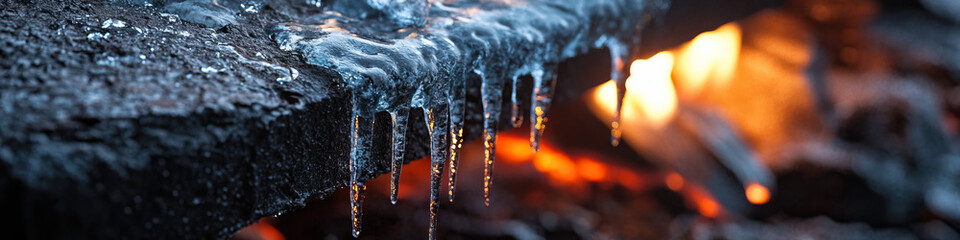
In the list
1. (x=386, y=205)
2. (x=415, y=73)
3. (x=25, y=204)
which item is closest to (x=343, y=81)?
(x=415, y=73)

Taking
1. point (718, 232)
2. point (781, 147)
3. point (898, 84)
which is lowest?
point (718, 232)

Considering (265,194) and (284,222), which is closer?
(265,194)

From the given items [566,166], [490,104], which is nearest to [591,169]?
[566,166]

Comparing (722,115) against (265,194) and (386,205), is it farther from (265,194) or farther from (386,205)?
(265,194)

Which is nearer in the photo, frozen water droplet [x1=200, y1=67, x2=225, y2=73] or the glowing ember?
frozen water droplet [x1=200, y1=67, x2=225, y2=73]

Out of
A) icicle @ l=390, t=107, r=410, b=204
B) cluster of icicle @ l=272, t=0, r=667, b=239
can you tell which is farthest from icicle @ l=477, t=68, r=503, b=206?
icicle @ l=390, t=107, r=410, b=204

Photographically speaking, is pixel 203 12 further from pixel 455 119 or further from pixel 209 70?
pixel 455 119

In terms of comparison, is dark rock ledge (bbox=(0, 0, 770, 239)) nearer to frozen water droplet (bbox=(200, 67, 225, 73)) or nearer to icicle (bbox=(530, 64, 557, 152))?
frozen water droplet (bbox=(200, 67, 225, 73))
